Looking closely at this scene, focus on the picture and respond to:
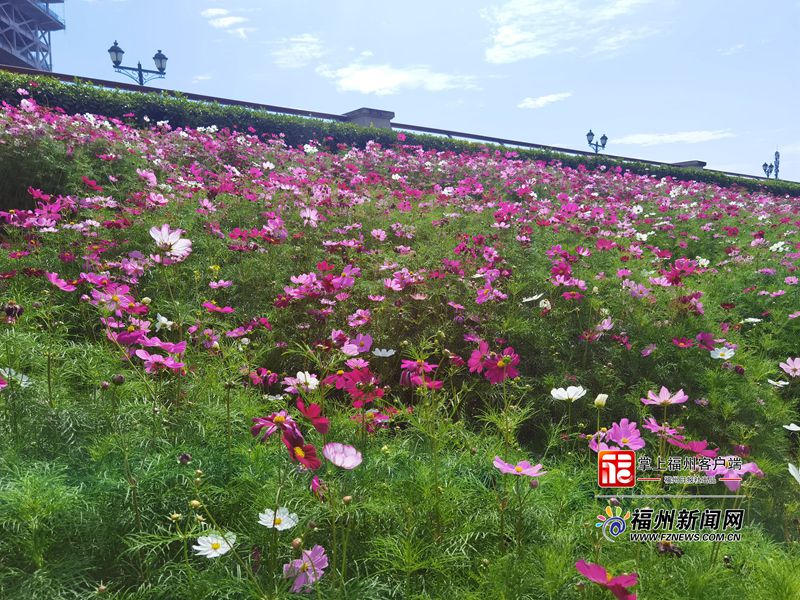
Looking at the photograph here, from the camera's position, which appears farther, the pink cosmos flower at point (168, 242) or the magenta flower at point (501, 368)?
the pink cosmos flower at point (168, 242)

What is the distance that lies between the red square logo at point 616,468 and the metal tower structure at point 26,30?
190 feet

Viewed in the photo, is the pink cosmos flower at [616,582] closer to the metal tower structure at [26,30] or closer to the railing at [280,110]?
the railing at [280,110]

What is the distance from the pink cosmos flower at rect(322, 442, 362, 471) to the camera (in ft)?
4.02

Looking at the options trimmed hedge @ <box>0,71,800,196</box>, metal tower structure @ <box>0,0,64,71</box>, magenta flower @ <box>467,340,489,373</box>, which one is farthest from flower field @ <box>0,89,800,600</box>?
metal tower structure @ <box>0,0,64,71</box>

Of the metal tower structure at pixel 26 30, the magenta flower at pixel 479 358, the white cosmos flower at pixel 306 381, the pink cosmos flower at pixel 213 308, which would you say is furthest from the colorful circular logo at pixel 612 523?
the metal tower structure at pixel 26 30

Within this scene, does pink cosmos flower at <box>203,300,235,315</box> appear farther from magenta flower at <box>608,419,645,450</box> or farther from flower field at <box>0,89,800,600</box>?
magenta flower at <box>608,419,645,450</box>

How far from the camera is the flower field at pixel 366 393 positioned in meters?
1.39

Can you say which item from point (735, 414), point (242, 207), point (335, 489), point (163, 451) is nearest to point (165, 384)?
point (163, 451)

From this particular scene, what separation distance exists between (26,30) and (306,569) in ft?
229

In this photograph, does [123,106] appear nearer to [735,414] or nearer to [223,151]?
[223,151]

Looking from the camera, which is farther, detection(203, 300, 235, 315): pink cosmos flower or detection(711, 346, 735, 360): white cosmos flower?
detection(711, 346, 735, 360): white cosmos flower

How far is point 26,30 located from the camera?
53688mm

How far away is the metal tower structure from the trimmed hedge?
4730 cm

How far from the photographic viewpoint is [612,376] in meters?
2.88
